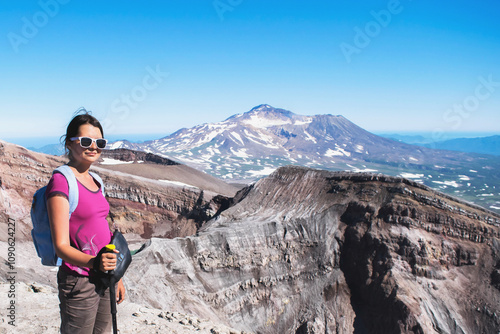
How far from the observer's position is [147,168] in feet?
226

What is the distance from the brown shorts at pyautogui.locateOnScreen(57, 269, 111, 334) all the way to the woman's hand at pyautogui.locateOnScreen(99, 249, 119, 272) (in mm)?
550

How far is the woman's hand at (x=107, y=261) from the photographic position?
384cm

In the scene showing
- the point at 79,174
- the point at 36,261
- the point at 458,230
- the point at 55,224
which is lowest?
the point at 36,261

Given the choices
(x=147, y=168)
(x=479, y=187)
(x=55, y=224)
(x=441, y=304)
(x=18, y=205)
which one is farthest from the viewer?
(x=479, y=187)

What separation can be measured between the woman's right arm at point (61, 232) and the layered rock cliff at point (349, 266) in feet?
59.8

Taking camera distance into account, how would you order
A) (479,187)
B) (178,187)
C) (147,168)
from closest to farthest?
(178,187)
(147,168)
(479,187)

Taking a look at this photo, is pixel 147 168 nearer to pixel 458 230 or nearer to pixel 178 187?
pixel 178 187

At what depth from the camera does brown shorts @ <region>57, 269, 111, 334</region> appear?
13.7ft

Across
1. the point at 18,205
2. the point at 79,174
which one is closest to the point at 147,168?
the point at 18,205

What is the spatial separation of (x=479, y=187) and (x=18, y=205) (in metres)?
197

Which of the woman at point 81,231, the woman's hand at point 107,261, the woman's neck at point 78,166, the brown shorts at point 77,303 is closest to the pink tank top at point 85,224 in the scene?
the woman at point 81,231

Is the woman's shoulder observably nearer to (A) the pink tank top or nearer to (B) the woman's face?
(A) the pink tank top

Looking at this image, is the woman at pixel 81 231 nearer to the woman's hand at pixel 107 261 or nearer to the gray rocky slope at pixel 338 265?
the woman's hand at pixel 107 261

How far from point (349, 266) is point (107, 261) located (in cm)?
2804
